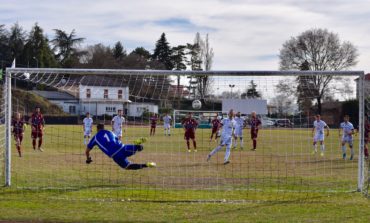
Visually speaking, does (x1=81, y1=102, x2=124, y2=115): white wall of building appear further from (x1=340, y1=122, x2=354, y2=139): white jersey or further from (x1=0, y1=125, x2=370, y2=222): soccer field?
(x1=340, y1=122, x2=354, y2=139): white jersey

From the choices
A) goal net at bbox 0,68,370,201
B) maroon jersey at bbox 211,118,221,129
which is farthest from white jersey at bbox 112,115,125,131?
maroon jersey at bbox 211,118,221,129

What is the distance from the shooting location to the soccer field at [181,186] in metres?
11.1

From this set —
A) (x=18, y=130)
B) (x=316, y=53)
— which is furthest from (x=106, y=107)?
(x=316, y=53)

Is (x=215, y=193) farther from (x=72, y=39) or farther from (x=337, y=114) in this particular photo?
(x=72, y=39)

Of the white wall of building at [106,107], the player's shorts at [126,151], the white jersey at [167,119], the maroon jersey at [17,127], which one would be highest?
the white wall of building at [106,107]

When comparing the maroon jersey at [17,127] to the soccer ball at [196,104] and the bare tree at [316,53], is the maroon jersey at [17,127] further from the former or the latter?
the bare tree at [316,53]

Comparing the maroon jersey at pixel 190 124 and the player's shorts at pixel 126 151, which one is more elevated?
the maroon jersey at pixel 190 124

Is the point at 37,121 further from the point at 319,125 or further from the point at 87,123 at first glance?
the point at 319,125

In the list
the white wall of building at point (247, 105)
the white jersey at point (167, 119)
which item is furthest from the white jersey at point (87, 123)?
the white wall of building at point (247, 105)

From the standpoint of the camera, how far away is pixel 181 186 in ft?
46.1

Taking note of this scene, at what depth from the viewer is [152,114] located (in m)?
22.0

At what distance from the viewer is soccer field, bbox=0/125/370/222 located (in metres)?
11.1

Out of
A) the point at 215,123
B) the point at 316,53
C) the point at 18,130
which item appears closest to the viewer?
the point at 18,130

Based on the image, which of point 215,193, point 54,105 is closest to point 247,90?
point 215,193
